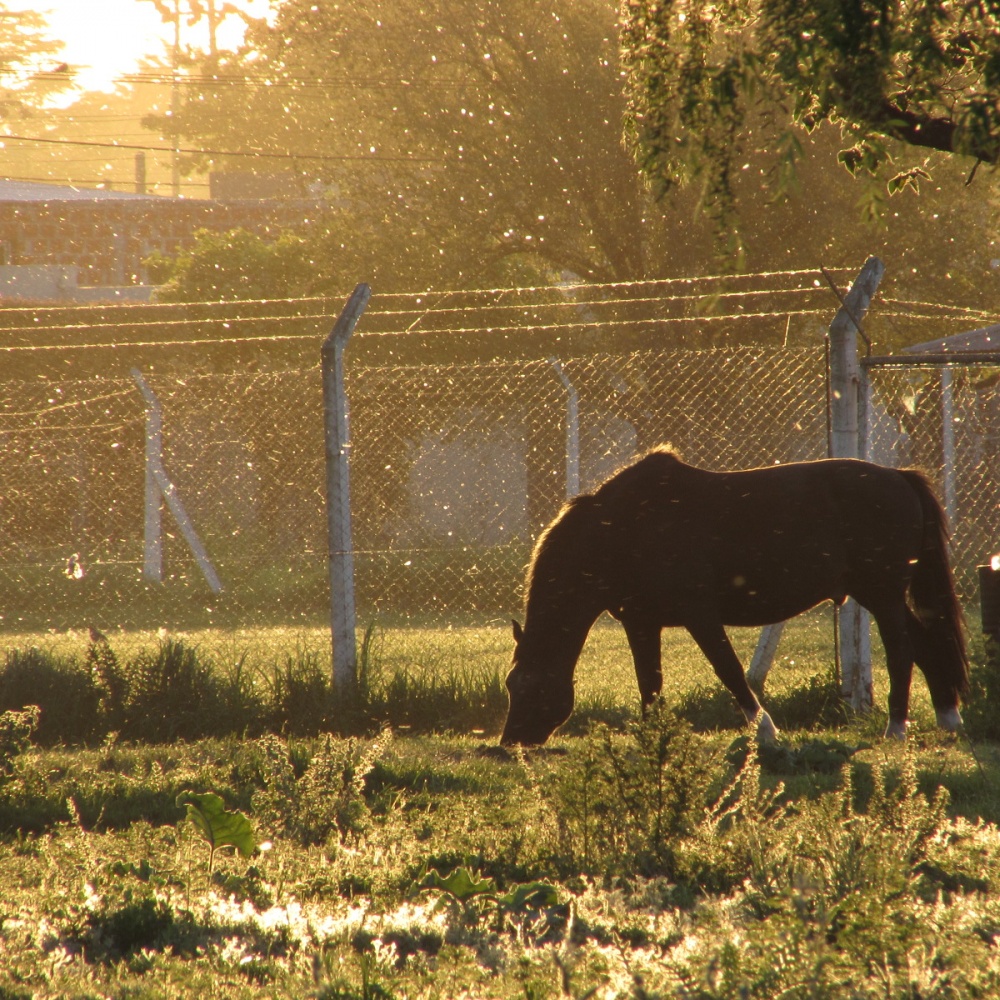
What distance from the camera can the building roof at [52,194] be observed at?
4075 centimetres

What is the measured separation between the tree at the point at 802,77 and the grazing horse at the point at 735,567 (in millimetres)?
1997

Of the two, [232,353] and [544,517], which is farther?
[232,353]

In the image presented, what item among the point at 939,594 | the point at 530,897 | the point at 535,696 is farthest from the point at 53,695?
the point at 939,594

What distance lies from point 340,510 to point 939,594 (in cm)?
345

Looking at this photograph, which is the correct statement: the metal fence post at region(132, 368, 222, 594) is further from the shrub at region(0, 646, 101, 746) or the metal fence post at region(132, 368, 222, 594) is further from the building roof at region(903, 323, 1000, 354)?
the building roof at region(903, 323, 1000, 354)

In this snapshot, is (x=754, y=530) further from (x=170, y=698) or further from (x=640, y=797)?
(x=170, y=698)

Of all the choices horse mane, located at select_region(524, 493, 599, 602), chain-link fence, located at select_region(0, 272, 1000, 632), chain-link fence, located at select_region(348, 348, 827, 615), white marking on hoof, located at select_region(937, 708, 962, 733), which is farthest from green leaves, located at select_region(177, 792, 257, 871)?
chain-link fence, located at select_region(348, 348, 827, 615)

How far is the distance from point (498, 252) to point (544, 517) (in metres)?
6.25

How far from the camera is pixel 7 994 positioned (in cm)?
330

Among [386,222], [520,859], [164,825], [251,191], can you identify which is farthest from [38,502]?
[251,191]

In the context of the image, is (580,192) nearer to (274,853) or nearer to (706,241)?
(706,241)

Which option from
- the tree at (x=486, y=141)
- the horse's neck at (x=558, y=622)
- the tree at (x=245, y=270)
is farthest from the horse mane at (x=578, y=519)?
the tree at (x=245, y=270)

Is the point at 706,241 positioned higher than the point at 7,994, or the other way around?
the point at 706,241

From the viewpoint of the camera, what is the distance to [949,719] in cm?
695
